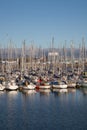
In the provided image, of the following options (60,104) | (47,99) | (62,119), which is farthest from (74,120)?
(47,99)

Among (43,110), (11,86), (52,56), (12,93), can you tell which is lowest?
(43,110)

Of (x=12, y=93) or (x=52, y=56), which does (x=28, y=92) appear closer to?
(x=12, y=93)

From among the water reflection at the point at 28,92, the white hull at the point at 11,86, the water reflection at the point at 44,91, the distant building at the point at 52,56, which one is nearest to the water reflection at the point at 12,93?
the water reflection at the point at 28,92

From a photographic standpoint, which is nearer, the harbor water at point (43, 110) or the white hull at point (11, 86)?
the harbor water at point (43, 110)

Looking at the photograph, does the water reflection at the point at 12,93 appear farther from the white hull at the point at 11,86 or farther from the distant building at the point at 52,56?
the distant building at the point at 52,56

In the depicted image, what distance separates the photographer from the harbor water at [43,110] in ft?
91.6

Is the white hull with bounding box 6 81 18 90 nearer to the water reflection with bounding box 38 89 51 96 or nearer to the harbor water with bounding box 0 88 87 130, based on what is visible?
the harbor water with bounding box 0 88 87 130

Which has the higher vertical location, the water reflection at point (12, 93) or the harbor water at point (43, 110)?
the water reflection at point (12, 93)

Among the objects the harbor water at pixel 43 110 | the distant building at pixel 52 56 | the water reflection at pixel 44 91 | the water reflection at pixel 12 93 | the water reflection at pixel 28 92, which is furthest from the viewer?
the distant building at pixel 52 56

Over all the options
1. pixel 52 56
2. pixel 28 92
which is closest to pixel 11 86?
pixel 28 92

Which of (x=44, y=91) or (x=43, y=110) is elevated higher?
(x=44, y=91)

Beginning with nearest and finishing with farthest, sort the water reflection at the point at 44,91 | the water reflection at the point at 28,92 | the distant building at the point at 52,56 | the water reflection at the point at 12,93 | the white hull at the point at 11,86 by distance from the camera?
1. the water reflection at the point at 12,93
2. the water reflection at the point at 28,92
3. the water reflection at the point at 44,91
4. the white hull at the point at 11,86
5. the distant building at the point at 52,56

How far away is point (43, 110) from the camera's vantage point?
34188 mm

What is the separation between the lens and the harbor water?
27.9 metres
